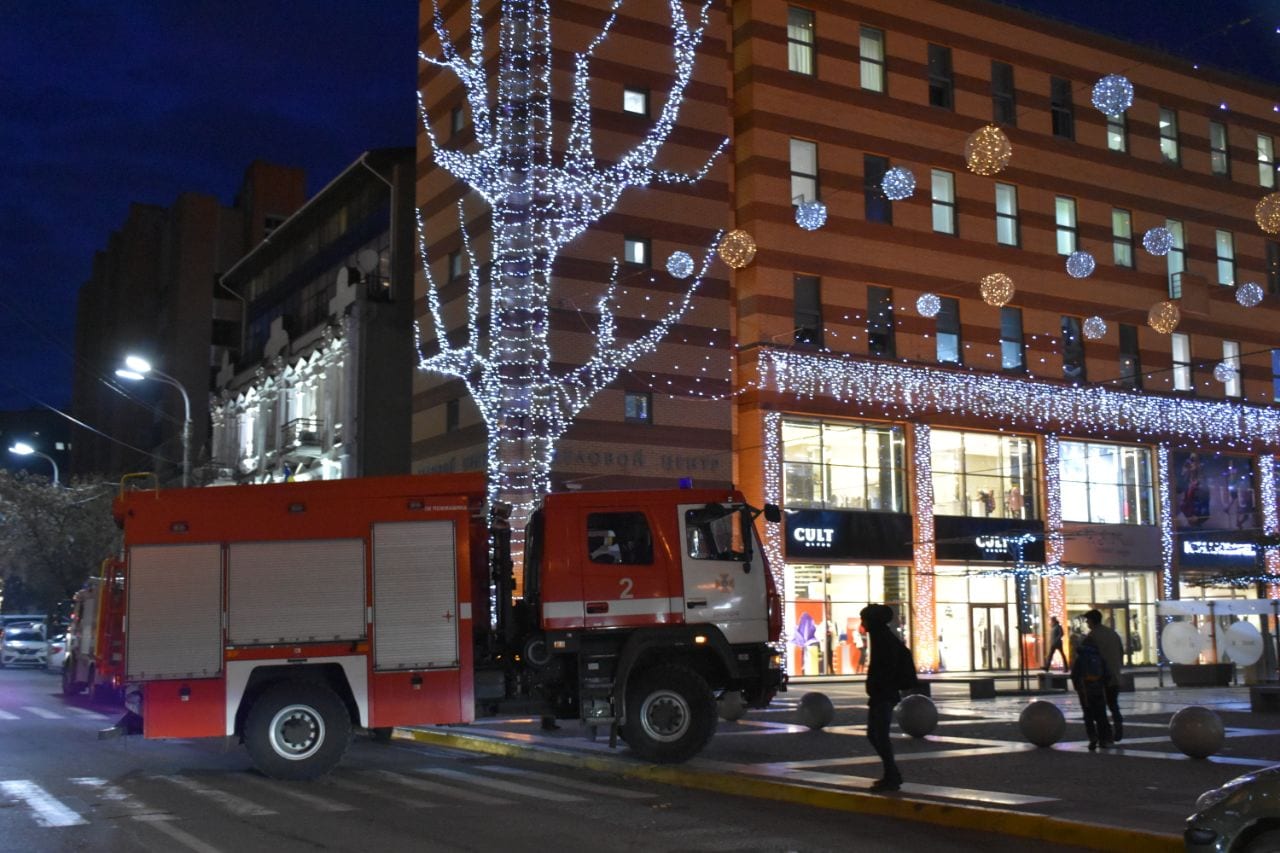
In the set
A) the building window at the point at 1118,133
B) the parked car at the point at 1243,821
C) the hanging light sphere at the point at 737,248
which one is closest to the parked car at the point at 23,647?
the hanging light sphere at the point at 737,248

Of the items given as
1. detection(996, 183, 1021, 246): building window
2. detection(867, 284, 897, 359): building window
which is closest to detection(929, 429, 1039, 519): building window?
detection(867, 284, 897, 359): building window

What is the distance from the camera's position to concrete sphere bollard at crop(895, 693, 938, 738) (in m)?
17.7

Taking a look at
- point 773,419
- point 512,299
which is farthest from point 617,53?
point 773,419

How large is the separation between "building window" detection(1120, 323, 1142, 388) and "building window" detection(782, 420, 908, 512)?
9869 millimetres

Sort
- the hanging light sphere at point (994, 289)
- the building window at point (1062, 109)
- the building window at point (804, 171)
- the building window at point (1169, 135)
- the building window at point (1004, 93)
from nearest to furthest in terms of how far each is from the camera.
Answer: the hanging light sphere at point (994, 289)
the building window at point (804, 171)
the building window at point (1004, 93)
the building window at point (1062, 109)
the building window at point (1169, 135)

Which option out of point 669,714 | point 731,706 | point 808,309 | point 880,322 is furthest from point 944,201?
point 669,714

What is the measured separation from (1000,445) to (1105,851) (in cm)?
3234

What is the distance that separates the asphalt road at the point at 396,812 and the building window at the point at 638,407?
1798cm

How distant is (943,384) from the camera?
129ft

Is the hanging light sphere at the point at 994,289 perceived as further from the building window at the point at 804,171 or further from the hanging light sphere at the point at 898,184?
the building window at the point at 804,171

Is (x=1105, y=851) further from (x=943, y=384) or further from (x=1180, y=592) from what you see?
(x=1180, y=592)

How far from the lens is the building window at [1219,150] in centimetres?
4656

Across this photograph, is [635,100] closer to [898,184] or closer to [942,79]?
[942,79]

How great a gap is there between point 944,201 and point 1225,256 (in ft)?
42.7
